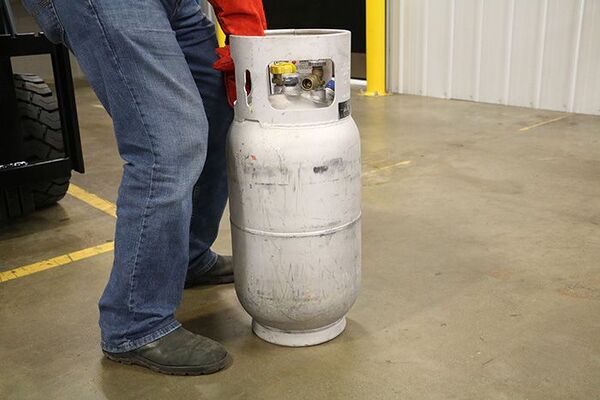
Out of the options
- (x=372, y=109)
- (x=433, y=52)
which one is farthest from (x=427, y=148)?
(x=433, y=52)

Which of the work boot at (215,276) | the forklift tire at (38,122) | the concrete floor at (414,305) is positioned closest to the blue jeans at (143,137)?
the concrete floor at (414,305)

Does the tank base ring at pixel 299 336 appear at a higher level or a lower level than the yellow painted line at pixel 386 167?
higher

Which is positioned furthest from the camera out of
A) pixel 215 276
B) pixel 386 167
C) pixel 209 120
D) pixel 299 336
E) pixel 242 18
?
pixel 386 167

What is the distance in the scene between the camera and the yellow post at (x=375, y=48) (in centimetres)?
657

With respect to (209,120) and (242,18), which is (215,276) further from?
(242,18)

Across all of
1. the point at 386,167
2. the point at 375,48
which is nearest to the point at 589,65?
the point at 375,48

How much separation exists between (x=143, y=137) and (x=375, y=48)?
5.27 metres

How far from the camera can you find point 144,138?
5.88 feet

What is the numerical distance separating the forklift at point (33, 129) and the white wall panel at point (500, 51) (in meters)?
4.09

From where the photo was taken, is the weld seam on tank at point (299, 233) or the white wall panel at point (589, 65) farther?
the white wall panel at point (589, 65)

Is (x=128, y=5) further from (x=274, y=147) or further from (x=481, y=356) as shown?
(x=481, y=356)

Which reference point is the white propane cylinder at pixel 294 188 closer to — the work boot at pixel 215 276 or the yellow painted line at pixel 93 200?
the work boot at pixel 215 276

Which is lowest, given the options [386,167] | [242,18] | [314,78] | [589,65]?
[386,167]

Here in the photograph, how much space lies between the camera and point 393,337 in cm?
213
